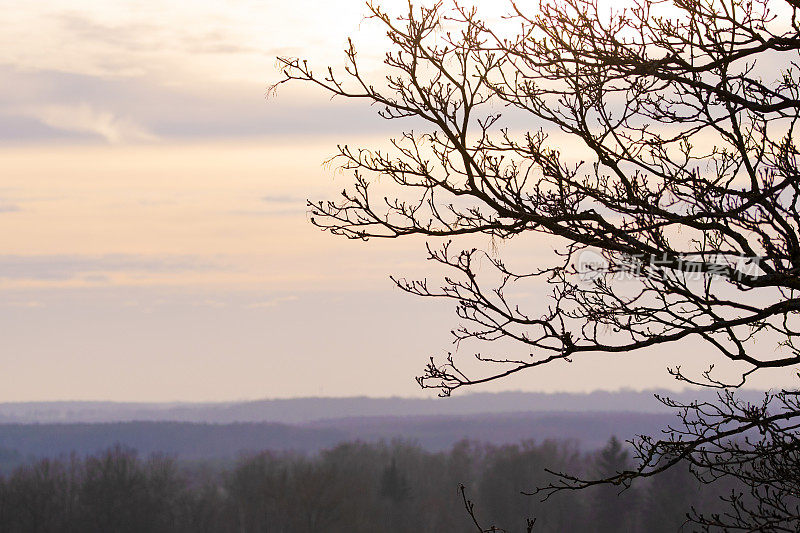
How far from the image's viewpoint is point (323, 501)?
76.5 meters

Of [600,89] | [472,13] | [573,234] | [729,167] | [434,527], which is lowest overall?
[434,527]

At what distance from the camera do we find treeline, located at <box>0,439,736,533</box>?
7038cm

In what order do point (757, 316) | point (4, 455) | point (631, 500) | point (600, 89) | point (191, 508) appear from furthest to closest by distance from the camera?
point (4, 455)
point (191, 508)
point (631, 500)
point (600, 89)
point (757, 316)

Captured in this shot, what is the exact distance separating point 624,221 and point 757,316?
986 millimetres

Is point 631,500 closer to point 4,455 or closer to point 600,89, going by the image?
point 600,89

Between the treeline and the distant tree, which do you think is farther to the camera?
the treeline

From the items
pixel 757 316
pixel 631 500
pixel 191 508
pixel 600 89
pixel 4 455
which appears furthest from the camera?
pixel 4 455

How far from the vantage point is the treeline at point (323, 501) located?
70.4 meters

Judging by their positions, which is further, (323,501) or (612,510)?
(323,501)

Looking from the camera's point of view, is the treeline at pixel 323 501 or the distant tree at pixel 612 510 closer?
the distant tree at pixel 612 510

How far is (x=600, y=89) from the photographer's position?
700 centimetres

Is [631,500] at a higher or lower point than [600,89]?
lower

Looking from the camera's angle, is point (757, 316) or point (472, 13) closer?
point (757, 316)

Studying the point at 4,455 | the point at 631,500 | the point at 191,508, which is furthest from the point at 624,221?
the point at 4,455
